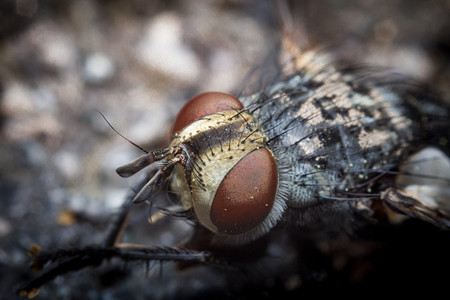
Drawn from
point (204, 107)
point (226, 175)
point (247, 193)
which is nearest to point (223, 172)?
point (226, 175)

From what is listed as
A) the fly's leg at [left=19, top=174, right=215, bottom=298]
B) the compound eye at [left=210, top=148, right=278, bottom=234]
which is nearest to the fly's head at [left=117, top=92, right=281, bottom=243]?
the compound eye at [left=210, top=148, right=278, bottom=234]

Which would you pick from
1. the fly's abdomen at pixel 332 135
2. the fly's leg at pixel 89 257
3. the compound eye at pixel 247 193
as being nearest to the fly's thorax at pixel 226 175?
the compound eye at pixel 247 193

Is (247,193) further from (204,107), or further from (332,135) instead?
(332,135)

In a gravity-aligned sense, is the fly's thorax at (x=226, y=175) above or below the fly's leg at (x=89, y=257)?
above

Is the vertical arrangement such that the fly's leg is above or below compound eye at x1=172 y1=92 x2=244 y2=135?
below

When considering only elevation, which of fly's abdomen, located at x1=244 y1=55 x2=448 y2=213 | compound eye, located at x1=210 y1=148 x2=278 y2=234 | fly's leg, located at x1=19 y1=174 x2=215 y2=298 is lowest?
fly's leg, located at x1=19 y1=174 x2=215 y2=298

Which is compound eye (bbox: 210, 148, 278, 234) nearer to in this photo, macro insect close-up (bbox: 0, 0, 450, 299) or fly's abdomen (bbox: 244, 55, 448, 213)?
macro insect close-up (bbox: 0, 0, 450, 299)

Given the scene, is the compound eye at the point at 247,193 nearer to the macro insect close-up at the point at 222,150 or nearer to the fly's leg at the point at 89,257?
the macro insect close-up at the point at 222,150
